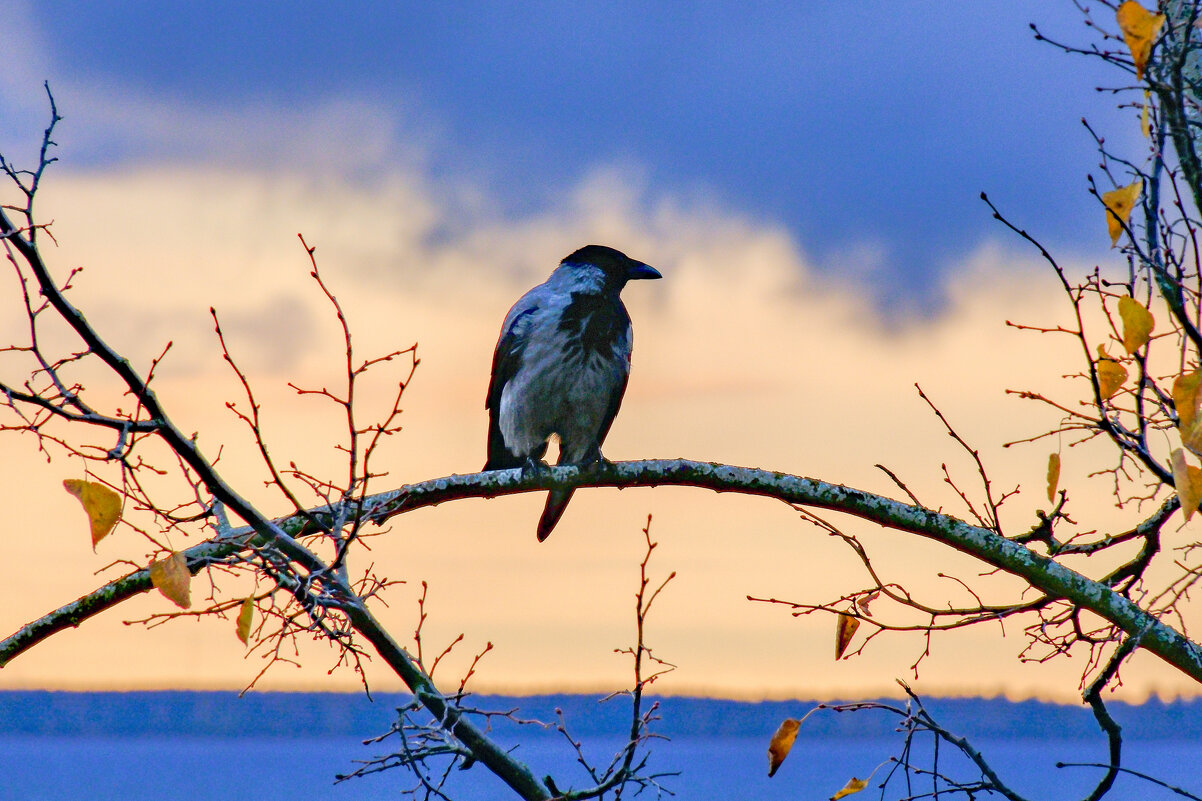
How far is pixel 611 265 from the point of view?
7527mm

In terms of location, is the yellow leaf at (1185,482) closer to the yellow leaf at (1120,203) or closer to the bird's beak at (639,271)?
the yellow leaf at (1120,203)

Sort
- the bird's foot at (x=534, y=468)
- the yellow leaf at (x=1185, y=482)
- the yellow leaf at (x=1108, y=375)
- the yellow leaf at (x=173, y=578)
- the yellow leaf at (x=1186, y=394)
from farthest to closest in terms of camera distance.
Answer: the bird's foot at (x=534, y=468) < the yellow leaf at (x=1108, y=375) < the yellow leaf at (x=173, y=578) < the yellow leaf at (x=1186, y=394) < the yellow leaf at (x=1185, y=482)

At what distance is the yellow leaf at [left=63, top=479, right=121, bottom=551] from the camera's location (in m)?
3.38

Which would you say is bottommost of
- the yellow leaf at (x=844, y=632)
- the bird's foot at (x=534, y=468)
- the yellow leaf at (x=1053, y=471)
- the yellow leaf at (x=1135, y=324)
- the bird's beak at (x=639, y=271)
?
the yellow leaf at (x=844, y=632)

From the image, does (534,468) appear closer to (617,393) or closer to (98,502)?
(617,393)

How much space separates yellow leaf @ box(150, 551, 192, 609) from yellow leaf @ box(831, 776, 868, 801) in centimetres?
258

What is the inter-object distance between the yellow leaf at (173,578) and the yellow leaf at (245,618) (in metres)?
0.20

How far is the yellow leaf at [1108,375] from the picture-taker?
3.84 m

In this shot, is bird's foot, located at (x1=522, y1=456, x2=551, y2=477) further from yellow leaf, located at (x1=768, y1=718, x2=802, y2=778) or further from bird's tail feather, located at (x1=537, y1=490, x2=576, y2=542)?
yellow leaf, located at (x1=768, y1=718, x2=802, y2=778)

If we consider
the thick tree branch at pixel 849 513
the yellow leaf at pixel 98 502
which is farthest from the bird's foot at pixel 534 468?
the yellow leaf at pixel 98 502

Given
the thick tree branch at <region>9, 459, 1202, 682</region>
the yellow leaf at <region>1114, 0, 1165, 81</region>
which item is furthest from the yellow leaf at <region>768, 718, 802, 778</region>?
the yellow leaf at <region>1114, 0, 1165, 81</region>

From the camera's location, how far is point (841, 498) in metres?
4.98

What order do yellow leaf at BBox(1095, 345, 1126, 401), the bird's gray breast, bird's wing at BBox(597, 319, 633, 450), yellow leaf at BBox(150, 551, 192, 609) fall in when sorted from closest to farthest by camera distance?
yellow leaf at BBox(150, 551, 192, 609) → yellow leaf at BBox(1095, 345, 1126, 401) → the bird's gray breast → bird's wing at BBox(597, 319, 633, 450)

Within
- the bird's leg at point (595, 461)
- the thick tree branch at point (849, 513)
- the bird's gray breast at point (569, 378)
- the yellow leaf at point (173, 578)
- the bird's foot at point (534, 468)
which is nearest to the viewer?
the yellow leaf at point (173, 578)
